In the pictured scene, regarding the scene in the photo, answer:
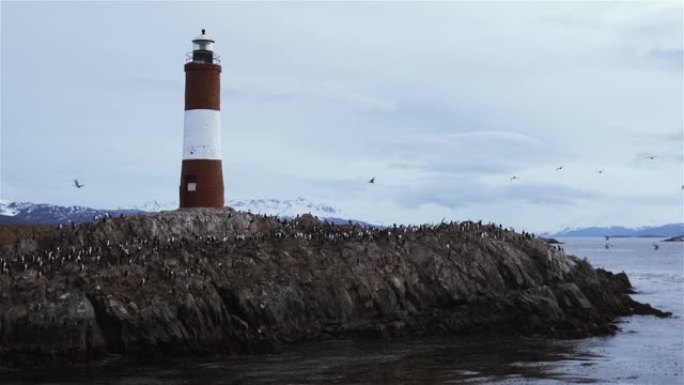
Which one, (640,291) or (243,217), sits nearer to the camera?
(243,217)

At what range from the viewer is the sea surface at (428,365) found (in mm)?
33688

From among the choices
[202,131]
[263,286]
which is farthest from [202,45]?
[263,286]

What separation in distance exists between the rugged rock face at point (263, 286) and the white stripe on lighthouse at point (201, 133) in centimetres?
429

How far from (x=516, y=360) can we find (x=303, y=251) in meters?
14.7

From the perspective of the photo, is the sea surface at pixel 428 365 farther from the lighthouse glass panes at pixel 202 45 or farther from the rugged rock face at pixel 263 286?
the lighthouse glass panes at pixel 202 45

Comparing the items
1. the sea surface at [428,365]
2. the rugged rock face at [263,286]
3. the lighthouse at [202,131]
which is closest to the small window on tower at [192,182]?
the lighthouse at [202,131]

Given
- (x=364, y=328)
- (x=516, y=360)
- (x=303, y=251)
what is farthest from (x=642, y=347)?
(x=303, y=251)

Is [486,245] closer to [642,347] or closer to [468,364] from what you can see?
[642,347]

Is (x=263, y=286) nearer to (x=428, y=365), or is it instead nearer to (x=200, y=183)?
(x=428, y=365)

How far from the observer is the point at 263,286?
43.5 metres

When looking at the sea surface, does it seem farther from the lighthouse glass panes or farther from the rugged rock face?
the lighthouse glass panes

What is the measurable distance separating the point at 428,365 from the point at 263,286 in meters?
10.7

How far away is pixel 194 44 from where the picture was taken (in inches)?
2227

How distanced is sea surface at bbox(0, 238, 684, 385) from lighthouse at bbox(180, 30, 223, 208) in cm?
1912
